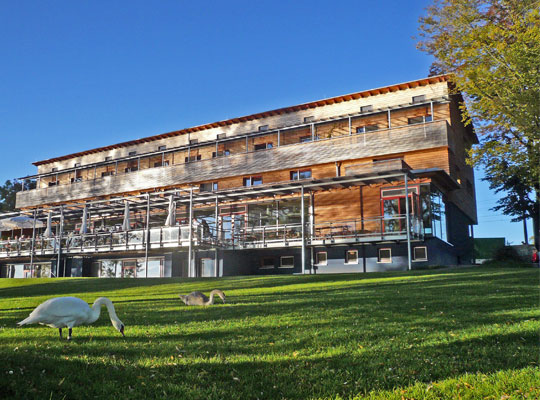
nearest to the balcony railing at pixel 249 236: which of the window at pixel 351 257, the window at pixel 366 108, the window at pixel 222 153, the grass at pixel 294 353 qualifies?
the window at pixel 351 257

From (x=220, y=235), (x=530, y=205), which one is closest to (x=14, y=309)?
(x=220, y=235)

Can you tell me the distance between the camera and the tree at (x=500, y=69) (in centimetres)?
1795

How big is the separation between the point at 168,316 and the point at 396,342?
179 inches

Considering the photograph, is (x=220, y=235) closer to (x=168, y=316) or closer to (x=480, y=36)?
(x=480, y=36)

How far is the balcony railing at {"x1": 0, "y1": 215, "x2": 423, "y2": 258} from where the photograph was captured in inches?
999

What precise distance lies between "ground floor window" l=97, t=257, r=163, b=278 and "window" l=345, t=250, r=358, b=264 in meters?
12.1

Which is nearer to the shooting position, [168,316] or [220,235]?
[168,316]

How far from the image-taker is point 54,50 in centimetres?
1766

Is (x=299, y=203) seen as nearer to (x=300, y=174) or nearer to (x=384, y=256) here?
(x=300, y=174)

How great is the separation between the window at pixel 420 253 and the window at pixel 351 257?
3293 millimetres

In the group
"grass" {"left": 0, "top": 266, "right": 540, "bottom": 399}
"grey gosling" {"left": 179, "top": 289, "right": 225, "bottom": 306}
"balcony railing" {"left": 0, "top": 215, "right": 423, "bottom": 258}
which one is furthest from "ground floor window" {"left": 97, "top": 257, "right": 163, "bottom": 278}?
"grass" {"left": 0, "top": 266, "right": 540, "bottom": 399}

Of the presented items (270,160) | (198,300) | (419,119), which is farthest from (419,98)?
(198,300)

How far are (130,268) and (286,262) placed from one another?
36.5ft

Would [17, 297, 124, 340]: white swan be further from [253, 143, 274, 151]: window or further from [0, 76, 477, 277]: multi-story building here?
[253, 143, 274, 151]: window
